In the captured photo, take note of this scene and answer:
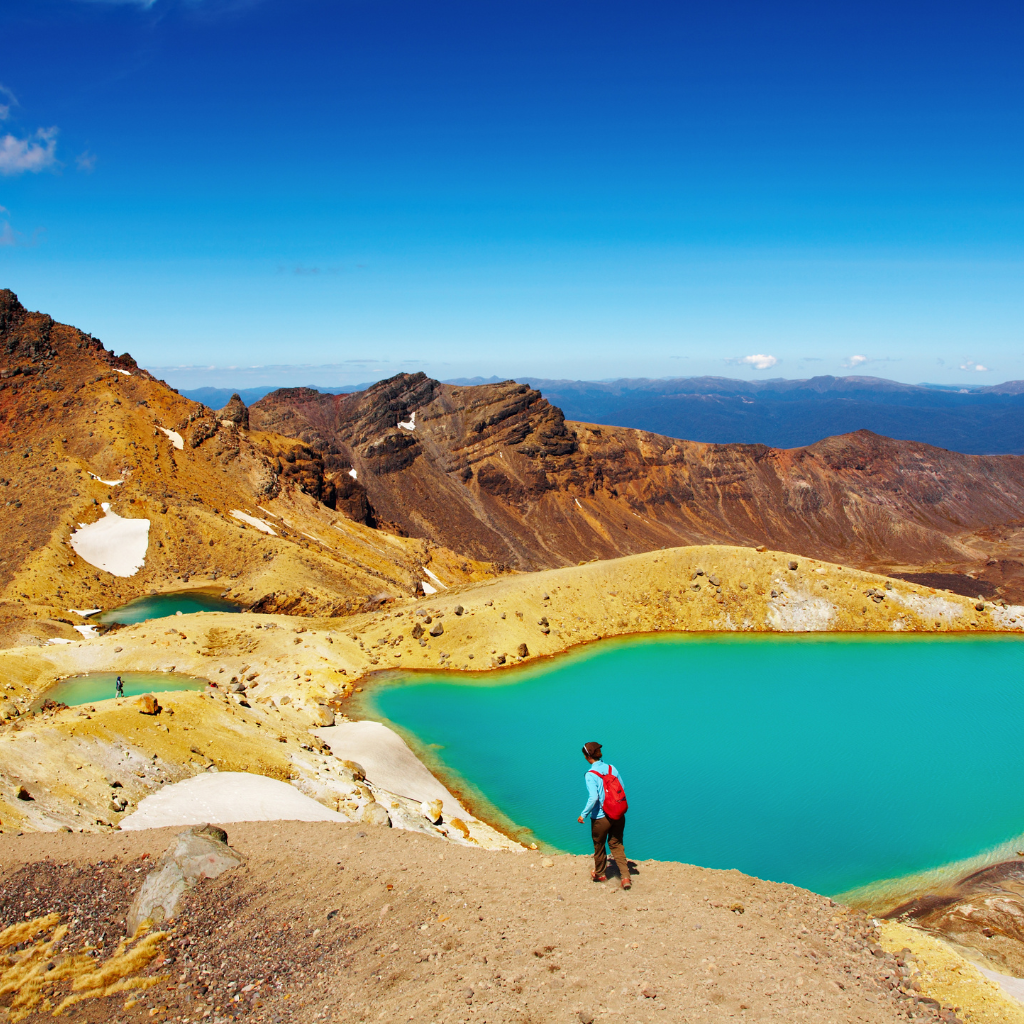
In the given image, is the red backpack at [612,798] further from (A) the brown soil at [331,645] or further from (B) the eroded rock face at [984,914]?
(A) the brown soil at [331,645]

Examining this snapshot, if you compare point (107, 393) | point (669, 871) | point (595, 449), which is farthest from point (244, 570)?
point (595, 449)

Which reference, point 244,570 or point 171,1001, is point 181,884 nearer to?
point 171,1001

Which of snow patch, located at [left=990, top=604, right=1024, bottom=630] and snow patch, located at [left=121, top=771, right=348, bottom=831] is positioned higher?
snow patch, located at [left=121, top=771, right=348, bottom=831]

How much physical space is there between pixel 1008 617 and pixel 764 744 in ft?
115

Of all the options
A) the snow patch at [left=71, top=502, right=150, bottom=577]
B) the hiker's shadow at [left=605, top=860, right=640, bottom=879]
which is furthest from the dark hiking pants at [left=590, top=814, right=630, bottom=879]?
the snow patch at [left=71, top=502, right=150, bottom=577]

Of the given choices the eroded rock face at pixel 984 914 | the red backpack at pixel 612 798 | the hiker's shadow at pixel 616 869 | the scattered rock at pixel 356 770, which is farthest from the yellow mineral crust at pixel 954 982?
the scattered rock at pixel 356 770

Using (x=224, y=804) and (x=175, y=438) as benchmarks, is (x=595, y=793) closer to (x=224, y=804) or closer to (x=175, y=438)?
(x=224, y=804)

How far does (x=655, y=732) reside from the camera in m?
34.6

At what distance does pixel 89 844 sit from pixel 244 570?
4812cm

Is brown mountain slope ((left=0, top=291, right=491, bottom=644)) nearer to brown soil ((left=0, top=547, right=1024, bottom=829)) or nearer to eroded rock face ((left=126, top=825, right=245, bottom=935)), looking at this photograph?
brown soil ((left=0, top=547, right=1024, bottom=829))

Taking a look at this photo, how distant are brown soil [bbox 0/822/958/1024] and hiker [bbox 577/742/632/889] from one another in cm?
109

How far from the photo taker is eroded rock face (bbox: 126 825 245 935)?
1213 centimetres

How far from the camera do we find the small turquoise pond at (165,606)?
53.0 metres

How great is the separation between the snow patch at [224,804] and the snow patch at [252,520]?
172ft
